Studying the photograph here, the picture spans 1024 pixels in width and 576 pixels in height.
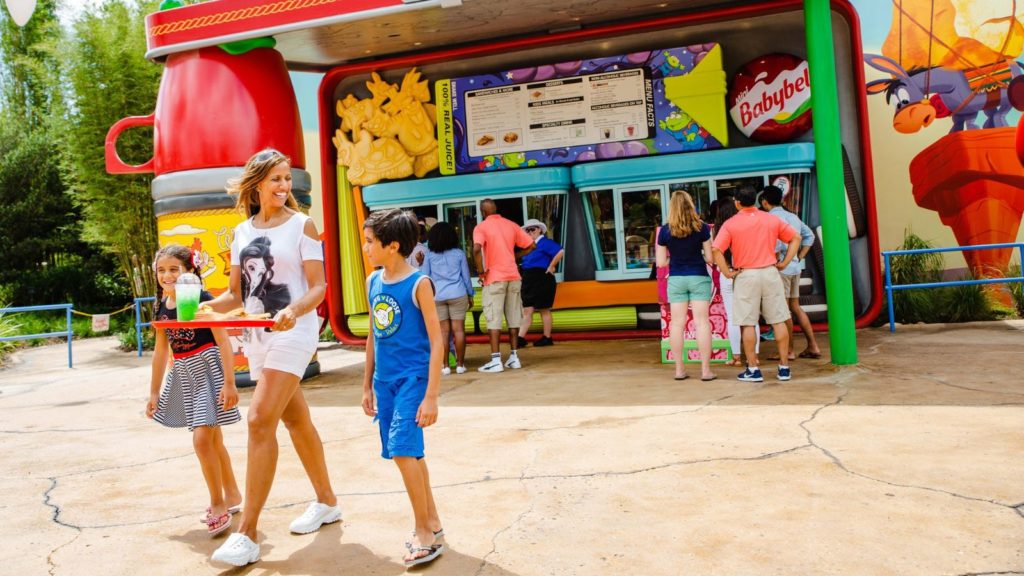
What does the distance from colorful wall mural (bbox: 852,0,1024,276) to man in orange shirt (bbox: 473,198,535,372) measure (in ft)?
17.2

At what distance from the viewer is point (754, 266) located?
Result: 266 inches

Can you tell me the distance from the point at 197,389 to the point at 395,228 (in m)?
1.31

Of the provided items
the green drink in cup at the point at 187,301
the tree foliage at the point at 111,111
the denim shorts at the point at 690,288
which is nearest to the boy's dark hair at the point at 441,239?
the denim shorts at the point at 690,288

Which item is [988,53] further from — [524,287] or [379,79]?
[379,79]

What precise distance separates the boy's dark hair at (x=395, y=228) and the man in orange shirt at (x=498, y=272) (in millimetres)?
4960

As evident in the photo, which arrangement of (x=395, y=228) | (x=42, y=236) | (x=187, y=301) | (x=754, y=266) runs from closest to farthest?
(x=187, y=301) < (x=395, y=228) < (x=754, y=266) < (x=42, y=236)

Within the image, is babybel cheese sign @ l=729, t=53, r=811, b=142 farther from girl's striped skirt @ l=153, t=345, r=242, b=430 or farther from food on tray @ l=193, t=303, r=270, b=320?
food on tray @ l=193, t=303, r=270, b=320

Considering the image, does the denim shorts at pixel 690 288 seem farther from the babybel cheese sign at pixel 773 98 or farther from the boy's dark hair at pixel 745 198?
the babybel cheese sign at pixel 773 98

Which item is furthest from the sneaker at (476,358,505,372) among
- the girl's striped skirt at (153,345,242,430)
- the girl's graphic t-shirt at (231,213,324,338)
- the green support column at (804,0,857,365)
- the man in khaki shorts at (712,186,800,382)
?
the girl's graphic t-shirt at (231,213,324,338)

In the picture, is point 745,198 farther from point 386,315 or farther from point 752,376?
point 386,315

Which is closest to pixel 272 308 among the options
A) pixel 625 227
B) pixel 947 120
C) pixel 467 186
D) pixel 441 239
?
pixel 441 239

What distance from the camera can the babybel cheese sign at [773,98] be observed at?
31.3ft

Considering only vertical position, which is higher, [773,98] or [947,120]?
[773,98]

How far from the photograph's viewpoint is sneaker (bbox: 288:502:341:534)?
378cm
